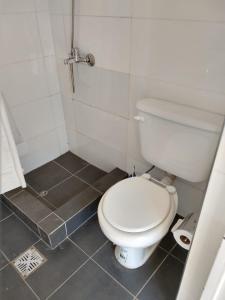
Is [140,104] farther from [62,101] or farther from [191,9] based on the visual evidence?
[62,101]

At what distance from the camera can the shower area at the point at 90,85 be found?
3.73 feet

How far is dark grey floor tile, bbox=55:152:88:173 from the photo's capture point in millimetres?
2084

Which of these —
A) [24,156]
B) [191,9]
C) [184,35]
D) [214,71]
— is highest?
[191,9]

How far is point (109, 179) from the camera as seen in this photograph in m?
1.74

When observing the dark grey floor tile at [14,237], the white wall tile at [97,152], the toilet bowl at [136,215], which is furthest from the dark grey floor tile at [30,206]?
the white wall tile at [97,152]

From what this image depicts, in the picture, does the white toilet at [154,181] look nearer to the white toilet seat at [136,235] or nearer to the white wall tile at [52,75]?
the white toilet seat at [136,235]

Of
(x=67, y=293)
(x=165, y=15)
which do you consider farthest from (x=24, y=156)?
(x=165, y=15)

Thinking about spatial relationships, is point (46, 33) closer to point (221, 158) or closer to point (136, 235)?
point (136, 235)

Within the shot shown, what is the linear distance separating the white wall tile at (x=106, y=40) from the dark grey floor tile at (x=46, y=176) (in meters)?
0.96

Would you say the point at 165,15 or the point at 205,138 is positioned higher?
the point at 165,15

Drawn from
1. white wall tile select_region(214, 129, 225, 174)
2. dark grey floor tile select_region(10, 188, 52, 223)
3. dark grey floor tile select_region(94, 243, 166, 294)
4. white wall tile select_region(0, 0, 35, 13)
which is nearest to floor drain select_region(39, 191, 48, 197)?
dark grey floor tile select_region(10, 188, 52, 223)

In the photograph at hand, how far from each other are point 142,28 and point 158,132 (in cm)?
54

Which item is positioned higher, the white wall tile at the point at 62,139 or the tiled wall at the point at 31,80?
the tiled wall at the point at 31,80

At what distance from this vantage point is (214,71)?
1.08 m
